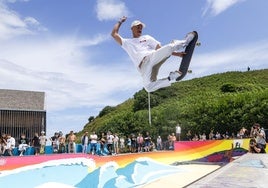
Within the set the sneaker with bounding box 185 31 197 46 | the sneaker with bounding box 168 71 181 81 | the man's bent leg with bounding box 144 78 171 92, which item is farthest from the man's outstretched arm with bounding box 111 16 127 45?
the sneaker with bounding box 185 31 197 46

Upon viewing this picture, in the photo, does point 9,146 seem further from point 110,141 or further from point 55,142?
point 110,141

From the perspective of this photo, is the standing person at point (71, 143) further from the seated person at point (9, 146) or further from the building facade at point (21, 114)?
the building facade at point (21, 114)

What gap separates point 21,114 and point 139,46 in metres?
47.4

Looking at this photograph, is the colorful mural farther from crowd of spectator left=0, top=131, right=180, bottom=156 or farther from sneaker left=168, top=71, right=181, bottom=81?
sneaker left=168, top=71, right=181, bottom=81

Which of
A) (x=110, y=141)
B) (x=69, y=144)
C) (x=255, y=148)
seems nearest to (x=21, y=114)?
(x=110, y=141)

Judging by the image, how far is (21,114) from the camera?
54.3 m

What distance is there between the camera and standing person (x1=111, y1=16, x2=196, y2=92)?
30.8 ft

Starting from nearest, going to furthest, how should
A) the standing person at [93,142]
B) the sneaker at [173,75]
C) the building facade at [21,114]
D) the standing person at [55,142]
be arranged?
the sneaker at [173,75] → the standing person at [55,142] → the standing person at [93,142] → the building facade at [21,114]

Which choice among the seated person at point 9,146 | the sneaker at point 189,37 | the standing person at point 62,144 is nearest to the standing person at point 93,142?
the standing person at point 62,144

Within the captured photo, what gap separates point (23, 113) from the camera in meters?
54.4

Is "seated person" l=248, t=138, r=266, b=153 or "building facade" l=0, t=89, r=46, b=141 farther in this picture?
"building facade" l=0, t=89, r=46, b=141

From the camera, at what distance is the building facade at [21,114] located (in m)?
53.3

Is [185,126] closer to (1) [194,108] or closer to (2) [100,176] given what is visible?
(1) [194,108]

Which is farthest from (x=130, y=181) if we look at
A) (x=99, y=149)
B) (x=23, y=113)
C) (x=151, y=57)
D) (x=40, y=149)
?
(x=23, y=113)
